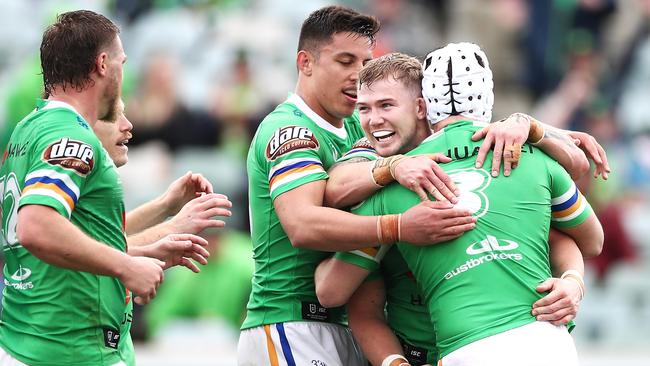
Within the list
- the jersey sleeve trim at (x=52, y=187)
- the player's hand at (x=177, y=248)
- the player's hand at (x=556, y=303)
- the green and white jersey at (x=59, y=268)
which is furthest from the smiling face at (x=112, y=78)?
the player's hand at (x=556, y=303)

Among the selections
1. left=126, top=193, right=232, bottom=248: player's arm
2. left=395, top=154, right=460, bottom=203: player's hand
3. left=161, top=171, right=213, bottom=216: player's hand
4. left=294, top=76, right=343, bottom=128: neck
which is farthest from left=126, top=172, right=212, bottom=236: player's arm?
left=395, top=154, right=460, bottom=203: player's hand

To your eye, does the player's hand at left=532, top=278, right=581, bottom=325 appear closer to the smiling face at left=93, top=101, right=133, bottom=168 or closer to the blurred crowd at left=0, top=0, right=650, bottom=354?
the smiling face at left=93, top=101, right=133, bottom=168

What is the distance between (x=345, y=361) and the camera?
21.1ft

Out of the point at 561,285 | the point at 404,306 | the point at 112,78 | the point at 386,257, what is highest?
the point at 112,78

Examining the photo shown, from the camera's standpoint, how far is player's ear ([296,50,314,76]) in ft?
22.0

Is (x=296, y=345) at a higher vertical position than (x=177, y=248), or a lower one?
lower

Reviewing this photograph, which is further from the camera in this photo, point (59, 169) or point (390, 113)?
point (390, 113)

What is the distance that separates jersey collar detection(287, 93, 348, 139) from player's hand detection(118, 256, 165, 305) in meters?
1.38

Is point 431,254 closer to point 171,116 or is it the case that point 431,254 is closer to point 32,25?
point 171,116

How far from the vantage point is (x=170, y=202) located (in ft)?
22.1

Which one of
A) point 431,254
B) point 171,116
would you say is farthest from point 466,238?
point 171,116

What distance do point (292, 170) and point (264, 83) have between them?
353 inches

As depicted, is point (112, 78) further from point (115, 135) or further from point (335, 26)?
point (335, 26)

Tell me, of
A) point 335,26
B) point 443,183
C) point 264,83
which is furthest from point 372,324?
point 264,83
